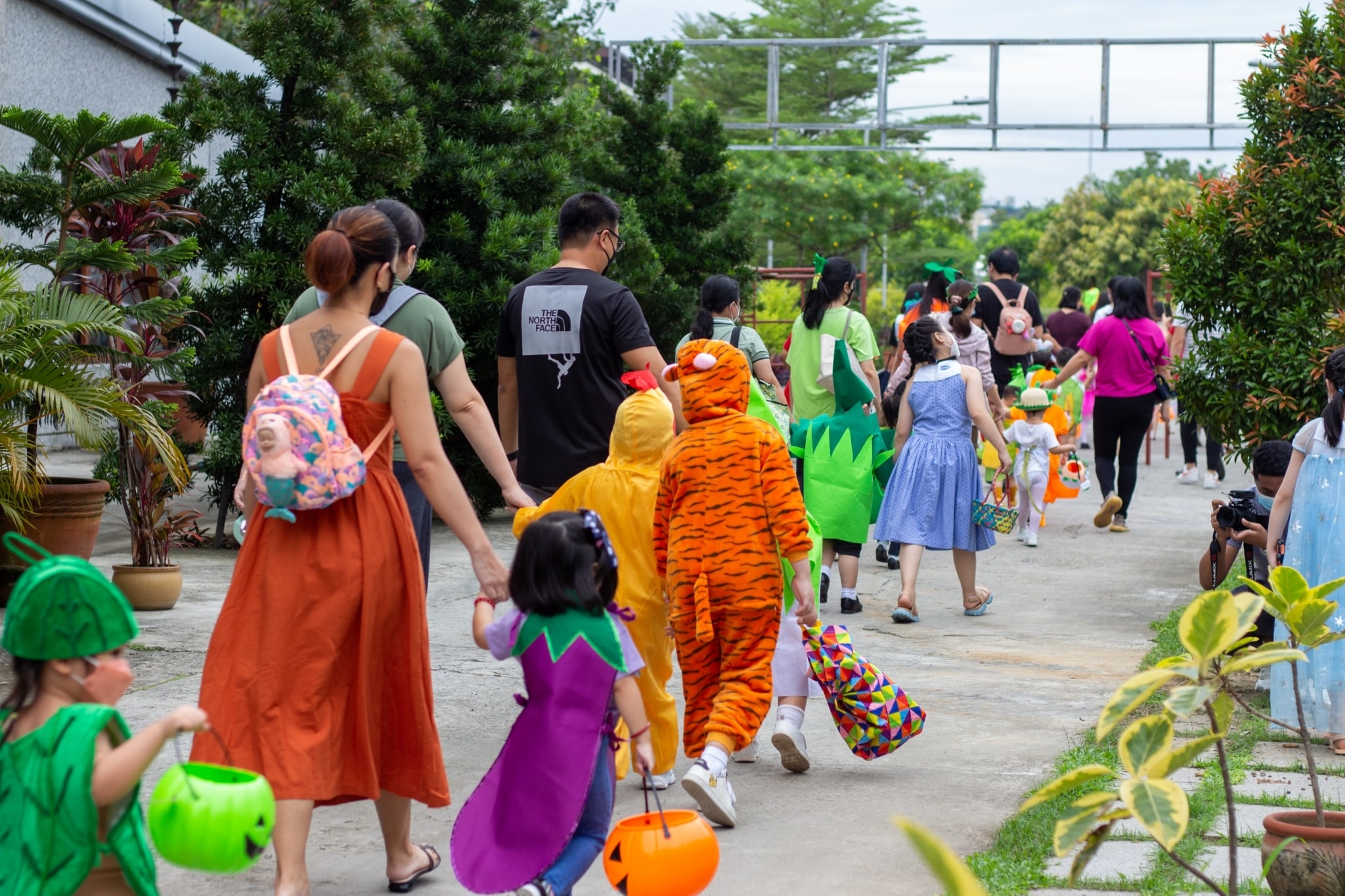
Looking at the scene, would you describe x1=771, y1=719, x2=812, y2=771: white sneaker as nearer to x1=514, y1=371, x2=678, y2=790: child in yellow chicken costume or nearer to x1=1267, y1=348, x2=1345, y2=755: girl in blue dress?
x1=514, y1=371, x2=678, y2=790: child in yellow chicken costume

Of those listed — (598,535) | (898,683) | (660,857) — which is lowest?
(898,683)

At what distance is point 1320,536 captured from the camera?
18.9 ft

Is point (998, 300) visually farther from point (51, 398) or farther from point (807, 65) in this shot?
point (807, 65)

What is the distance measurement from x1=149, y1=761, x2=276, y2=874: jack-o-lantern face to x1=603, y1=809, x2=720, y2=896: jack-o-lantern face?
3.34 feet

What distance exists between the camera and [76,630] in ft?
8.95

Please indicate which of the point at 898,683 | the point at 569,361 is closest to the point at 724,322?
the point at 898,683

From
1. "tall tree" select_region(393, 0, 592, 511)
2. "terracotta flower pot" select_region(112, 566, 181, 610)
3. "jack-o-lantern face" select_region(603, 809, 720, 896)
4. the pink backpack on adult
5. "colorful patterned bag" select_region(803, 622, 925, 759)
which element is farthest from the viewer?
the pink backpack on adult

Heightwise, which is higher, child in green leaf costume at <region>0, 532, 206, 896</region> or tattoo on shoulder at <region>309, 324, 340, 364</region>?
tattoo on shoulder at <region>309, 324, 340, 364</region>

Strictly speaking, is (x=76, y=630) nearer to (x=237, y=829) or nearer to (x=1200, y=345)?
(x=237, y=829)

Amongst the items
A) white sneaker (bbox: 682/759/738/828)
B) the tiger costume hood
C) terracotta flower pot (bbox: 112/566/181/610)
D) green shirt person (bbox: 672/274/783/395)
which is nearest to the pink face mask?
white sneaker (bbox: 682/759/738/828)

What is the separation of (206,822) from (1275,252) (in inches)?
278

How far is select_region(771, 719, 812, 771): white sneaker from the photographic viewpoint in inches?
210

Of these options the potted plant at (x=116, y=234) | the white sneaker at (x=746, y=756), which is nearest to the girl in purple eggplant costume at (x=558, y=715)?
the white sneaker at (x=746, y=756)

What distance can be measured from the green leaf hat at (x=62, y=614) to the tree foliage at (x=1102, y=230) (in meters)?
54.0
